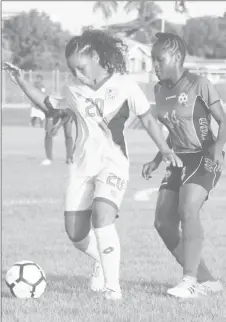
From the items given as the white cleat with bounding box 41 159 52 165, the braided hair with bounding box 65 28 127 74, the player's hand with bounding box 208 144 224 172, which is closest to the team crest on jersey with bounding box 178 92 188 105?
the player's hand with bounding box 208 144 224 172

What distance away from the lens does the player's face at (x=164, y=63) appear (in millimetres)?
5441

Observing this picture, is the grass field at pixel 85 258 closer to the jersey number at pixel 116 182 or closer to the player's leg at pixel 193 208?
the player's leg at pixel 193 208

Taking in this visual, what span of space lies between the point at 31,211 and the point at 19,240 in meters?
1.95

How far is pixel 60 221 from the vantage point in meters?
9.73

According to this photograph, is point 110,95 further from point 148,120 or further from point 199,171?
point 199,171

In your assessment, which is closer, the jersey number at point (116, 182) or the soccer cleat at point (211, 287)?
the jersey number at point (116, 182)

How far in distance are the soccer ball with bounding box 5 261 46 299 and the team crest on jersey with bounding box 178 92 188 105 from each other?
1.57 m

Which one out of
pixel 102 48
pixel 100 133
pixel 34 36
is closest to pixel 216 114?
pixel 100 133

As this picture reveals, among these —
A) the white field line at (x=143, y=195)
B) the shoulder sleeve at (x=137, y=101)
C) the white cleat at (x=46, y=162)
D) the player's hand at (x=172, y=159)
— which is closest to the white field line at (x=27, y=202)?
the white field line at (x=143, y=195)

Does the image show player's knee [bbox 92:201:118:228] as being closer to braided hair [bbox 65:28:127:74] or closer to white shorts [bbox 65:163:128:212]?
white shorts [bbox 65:163:128:212]

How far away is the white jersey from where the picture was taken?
5316 millimetres

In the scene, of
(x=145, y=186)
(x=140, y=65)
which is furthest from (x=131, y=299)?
(x=140, y=65)

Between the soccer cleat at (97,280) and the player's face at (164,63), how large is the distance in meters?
1.37

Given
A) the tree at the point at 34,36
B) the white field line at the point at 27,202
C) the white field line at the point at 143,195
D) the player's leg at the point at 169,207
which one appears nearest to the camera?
the player's leg at the point at 169,207
